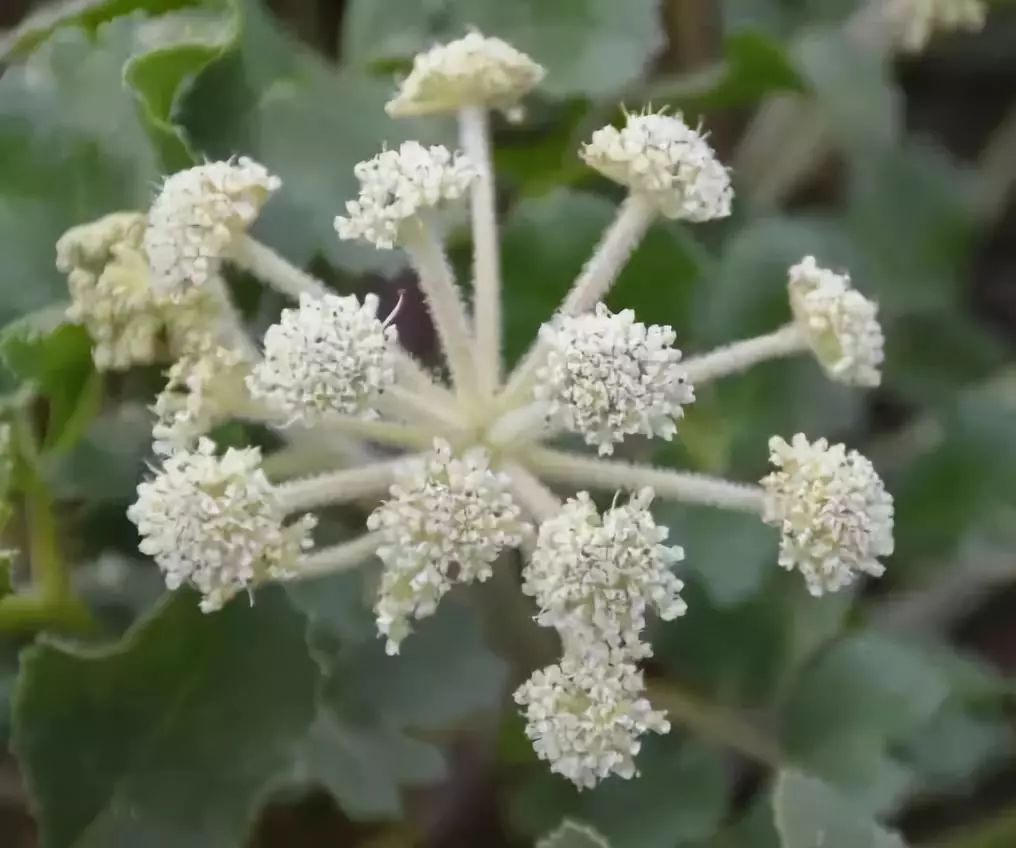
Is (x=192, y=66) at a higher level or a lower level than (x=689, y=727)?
higher

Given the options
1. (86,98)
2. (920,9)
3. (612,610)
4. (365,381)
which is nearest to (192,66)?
(86,98)

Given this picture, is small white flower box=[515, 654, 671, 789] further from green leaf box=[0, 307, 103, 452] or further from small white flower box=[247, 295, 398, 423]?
green leaf box=[0, 307, 103, 452]

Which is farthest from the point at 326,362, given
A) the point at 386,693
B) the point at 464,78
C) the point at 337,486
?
the point at 386,693

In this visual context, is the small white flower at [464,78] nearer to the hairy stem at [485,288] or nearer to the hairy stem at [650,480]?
the hairy stem at [485,288]

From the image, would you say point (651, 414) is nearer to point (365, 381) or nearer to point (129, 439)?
point (365, 381)

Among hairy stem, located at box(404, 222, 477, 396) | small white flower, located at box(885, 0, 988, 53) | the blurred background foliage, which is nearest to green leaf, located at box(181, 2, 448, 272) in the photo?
the blurred background foliage

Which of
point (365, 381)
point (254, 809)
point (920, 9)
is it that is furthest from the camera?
point (920, 9)

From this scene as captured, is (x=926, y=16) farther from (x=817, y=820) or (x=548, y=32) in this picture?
(x=817, y=820)
